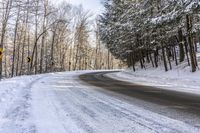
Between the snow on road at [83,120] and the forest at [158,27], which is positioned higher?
the forest at [158,27]

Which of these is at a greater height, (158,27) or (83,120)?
(158,27)

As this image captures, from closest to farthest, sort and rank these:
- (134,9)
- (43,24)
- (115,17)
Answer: (134,9) < (115,17) < (43,24)

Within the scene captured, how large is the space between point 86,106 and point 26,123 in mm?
2868

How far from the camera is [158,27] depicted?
23.1m

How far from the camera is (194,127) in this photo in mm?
5766

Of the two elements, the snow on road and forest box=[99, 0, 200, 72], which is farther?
forest box=[99, 0, 200, 72]

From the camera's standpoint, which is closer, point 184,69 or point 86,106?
point 86,106

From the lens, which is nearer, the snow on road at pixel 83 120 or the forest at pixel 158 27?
the snow on road at pixel 83 120

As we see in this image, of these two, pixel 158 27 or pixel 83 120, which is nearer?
pixel 83 120

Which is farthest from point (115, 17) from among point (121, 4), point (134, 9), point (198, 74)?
point (198, 74)

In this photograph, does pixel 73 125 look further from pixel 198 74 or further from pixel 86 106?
pixel 198 74

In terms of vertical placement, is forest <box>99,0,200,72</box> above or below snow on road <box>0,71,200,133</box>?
above

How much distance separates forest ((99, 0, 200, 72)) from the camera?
63.2 feet

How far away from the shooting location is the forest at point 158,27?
19.2 metres
